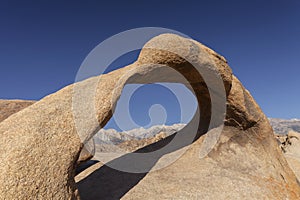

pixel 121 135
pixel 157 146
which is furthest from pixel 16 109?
pixel 121 135

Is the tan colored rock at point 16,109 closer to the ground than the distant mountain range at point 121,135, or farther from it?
farther from it

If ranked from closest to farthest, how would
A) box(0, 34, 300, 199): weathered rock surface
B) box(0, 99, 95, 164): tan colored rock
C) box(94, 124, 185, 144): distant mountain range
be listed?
1. box(0, 34, 300, 199): weathered rock surface
2. box(0, 99, 95, 164): tan colored rock
3. box(94, 124, 185, 144): distant mountain range

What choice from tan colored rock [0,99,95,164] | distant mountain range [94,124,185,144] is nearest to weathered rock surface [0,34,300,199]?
tan colored rock [0,99,95,164]

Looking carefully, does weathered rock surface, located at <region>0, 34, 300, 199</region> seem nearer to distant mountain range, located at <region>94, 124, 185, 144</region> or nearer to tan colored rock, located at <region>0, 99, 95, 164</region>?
tan colored rock, located at <region>0, 99, 95, 164</region>

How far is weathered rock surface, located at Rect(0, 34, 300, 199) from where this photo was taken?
409 cm

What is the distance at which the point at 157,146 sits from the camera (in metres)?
8.14

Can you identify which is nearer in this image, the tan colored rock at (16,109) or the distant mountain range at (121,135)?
the tan colored rock at (16,109)

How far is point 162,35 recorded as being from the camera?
5930 millimetres

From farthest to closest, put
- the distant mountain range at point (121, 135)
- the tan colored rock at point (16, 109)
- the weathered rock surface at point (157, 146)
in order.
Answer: the distant mountain range at point (121, 135) → the tan colored rock at point (16, 109) → the weathered rock surface at point (157, 146)

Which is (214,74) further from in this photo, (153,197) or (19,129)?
(19,129)

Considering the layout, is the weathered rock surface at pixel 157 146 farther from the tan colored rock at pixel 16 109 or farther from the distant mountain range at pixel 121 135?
the distant mountain range at pixel 121 135

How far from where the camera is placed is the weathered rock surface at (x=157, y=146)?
4.09 m

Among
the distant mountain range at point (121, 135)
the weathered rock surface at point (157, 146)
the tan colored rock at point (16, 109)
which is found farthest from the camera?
the distant mountain range at point (121, 135)

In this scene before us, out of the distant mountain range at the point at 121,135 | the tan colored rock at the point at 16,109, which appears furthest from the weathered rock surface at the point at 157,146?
the distant mountain range at the point at 121,135
